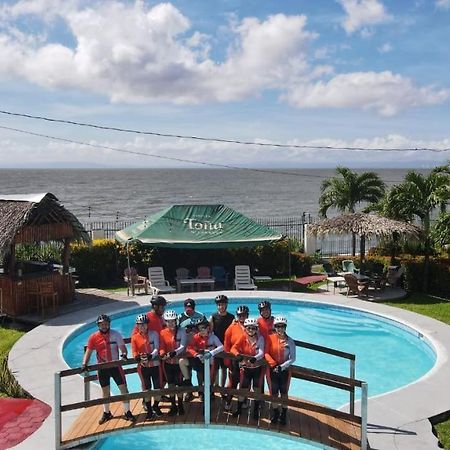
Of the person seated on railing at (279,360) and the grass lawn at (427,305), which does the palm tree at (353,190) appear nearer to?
the grass lawn at (427,305)

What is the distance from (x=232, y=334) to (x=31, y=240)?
32.8ft

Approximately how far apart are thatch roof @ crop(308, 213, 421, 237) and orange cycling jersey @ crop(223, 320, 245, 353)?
1152 cm

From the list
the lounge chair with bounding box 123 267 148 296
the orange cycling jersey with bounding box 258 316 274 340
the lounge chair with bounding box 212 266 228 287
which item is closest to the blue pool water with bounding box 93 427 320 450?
the orange cycling jersey with bounding box 258 316 274 340

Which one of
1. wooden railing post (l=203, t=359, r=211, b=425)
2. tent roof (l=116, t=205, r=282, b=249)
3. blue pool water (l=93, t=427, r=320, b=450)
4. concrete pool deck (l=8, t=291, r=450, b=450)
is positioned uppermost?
tent roof (l=116, t=205, r=282, b=249)

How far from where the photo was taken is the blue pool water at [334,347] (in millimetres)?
9875

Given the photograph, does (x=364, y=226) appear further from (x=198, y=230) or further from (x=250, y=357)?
(x=250, y=357)

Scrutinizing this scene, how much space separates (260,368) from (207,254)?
14.5m

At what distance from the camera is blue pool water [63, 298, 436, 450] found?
9.88 meters

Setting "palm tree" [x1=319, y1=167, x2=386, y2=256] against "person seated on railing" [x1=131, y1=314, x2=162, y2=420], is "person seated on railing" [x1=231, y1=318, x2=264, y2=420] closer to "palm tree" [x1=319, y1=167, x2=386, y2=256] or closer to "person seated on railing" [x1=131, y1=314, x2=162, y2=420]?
"person seated on railing" [x1=131, y1=314, x2=162, y2=420]

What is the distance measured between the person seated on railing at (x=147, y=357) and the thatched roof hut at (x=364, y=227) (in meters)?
12.3

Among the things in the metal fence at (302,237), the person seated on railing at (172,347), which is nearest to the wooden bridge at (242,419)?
the person seated on railing at (172,347)

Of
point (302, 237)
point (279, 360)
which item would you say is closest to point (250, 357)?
point (279, 360)

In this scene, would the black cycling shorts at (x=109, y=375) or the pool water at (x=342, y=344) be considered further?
the pool water at (x=342, y=344)

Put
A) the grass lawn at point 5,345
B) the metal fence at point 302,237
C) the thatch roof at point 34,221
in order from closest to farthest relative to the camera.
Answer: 1. the grass lawn at point 5,345
2. the thatch roof at point 34,221
3. the metal fence at point 302,237
